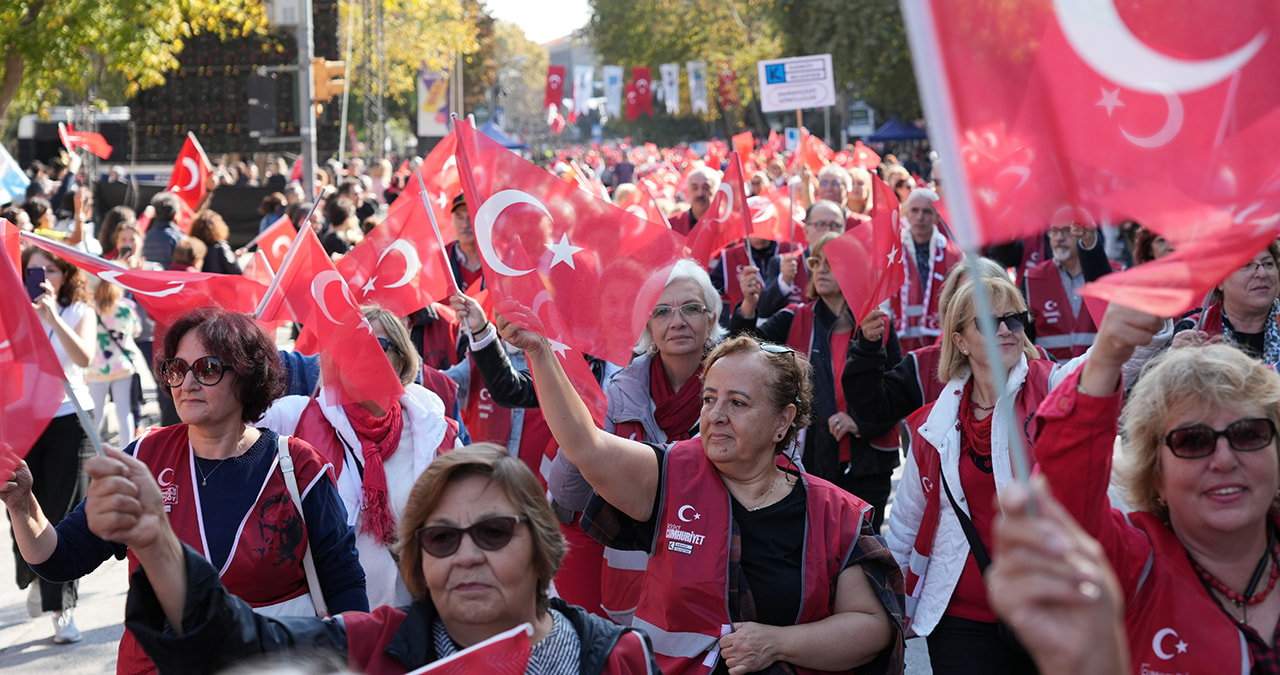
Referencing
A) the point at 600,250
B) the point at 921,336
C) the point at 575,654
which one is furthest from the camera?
the point at 921,336

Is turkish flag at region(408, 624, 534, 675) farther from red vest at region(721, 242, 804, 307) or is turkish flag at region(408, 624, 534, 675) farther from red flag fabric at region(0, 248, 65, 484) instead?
red vest at region(721, 242, 804, 307)

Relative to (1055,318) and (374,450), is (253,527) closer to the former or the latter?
(374,450)

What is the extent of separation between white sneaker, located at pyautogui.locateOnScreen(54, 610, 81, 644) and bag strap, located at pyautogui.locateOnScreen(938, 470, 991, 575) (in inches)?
170

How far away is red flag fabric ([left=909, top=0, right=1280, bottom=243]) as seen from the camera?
2.18m

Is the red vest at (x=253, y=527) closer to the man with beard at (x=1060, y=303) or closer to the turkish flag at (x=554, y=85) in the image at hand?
the man with beard at (x=1060, y=303)

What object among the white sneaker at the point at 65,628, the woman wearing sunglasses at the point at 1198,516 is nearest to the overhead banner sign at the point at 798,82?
the white sneaker at the point at 65,628

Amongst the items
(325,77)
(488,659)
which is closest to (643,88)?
(325,77)

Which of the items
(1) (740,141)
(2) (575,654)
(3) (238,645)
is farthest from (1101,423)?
(1) (740,141)

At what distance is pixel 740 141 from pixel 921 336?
8.32 metres

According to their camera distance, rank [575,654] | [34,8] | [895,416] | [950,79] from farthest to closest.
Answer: [34,8] < [895,416] < [575,654] < [950,79]

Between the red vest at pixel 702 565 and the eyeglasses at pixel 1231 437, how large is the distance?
2.94 feet

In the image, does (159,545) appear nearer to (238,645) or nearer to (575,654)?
(238,645)

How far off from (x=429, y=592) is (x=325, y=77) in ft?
51.1

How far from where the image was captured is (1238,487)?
8.72ft
